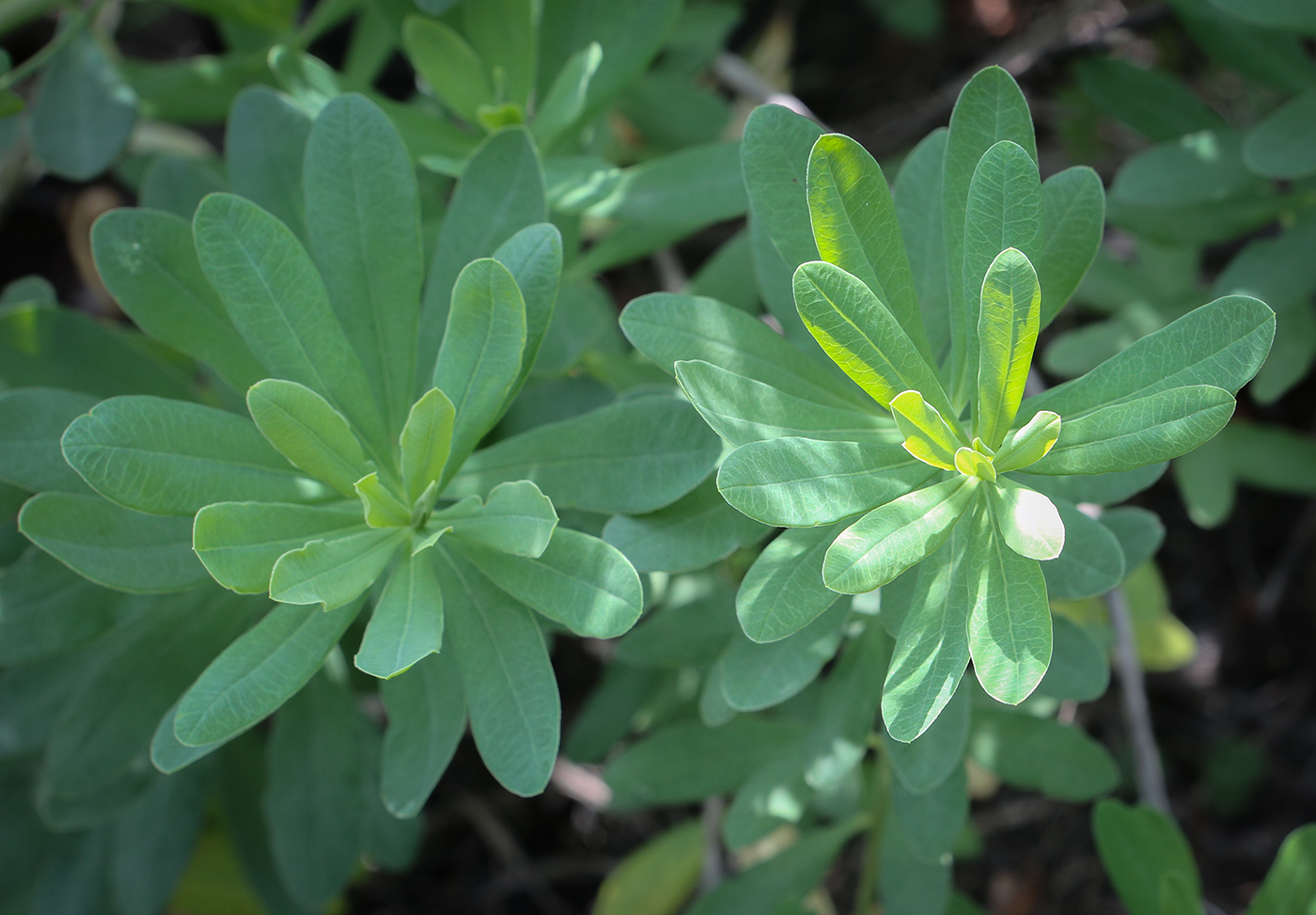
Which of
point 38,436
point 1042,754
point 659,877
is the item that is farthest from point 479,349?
point 659,877

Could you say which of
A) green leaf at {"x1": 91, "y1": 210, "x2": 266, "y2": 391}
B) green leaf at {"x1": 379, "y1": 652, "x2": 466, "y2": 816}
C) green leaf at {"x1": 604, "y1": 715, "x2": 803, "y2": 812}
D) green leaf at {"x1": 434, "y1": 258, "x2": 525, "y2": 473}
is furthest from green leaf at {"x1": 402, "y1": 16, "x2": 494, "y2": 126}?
green leaf at {"x1": 604, "y1": 715, "x2": 803, "y2": 812}

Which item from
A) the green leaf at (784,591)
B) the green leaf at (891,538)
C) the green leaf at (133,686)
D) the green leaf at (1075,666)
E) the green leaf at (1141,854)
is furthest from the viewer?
the green leaf at (1141,854)

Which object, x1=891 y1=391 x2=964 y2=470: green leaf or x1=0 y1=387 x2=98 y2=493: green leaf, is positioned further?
x1=0 y1=387 x2=98 y2=493: green leaf

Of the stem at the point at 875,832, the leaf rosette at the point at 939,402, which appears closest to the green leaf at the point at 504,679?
the leaf rosette at the point at 939,402

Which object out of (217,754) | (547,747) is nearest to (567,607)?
(547,747)

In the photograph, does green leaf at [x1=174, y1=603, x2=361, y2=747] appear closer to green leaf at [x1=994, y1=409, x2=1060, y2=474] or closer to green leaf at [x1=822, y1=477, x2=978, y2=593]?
green leaf at [x1=822, y1=477, x2=978, y2=593]

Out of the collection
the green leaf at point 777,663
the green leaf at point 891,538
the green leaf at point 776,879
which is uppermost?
the green leaf at point 891,538

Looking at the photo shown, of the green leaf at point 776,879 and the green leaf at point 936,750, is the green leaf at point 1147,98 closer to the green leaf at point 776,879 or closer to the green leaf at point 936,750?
the green leaf at point 936,750

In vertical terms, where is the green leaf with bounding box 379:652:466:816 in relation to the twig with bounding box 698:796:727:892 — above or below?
above
